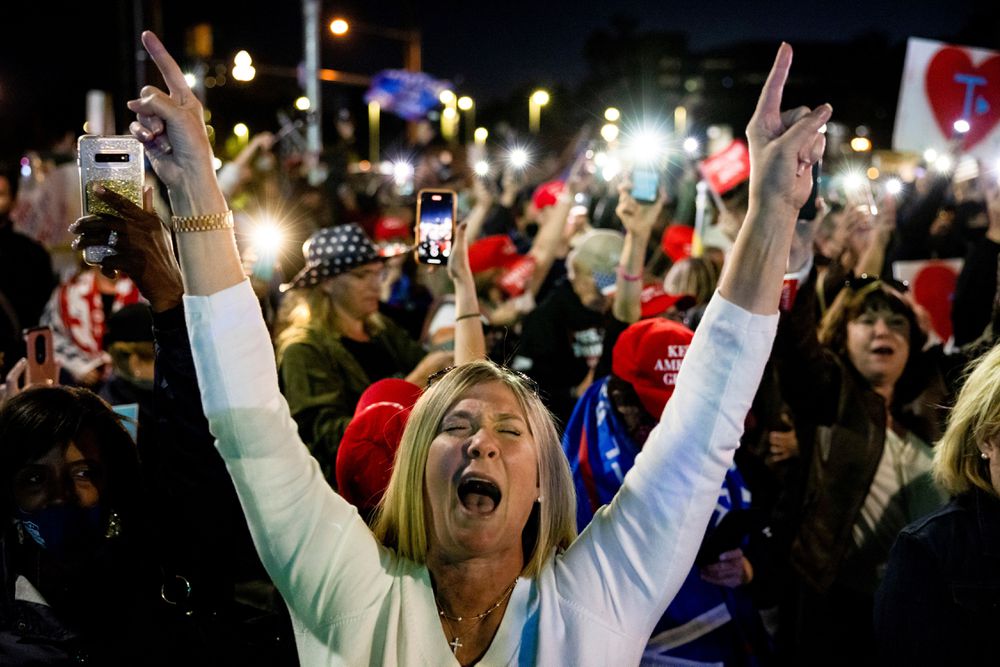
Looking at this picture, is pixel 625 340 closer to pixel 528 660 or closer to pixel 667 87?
pixel 528 660

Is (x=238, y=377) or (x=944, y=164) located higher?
(x=944, y=164)

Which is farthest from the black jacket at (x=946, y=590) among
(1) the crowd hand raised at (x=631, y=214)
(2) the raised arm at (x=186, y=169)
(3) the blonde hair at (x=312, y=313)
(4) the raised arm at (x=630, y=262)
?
(3) the blonde hair at (x=312, y=313)

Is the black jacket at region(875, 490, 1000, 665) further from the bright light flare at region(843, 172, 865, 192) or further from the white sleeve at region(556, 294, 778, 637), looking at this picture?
the bright light flare at region(843, 172, 865, 192)

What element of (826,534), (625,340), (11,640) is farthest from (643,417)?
(11,640)

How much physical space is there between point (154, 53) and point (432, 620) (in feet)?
4.06

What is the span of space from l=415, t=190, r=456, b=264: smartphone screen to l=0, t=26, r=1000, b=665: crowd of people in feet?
0.22

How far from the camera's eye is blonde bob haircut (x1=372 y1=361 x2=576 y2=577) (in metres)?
2.05

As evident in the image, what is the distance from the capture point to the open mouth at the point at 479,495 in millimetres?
1930

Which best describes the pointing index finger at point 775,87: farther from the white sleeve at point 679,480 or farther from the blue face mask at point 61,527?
the blue face mask at point 61,527

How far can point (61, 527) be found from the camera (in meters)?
2.43

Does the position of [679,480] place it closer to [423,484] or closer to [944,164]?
[423,484]

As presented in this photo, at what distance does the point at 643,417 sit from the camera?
3.43 meters

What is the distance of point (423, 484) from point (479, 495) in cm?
17

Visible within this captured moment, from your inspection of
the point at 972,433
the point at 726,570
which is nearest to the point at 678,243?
the point at 726,570
